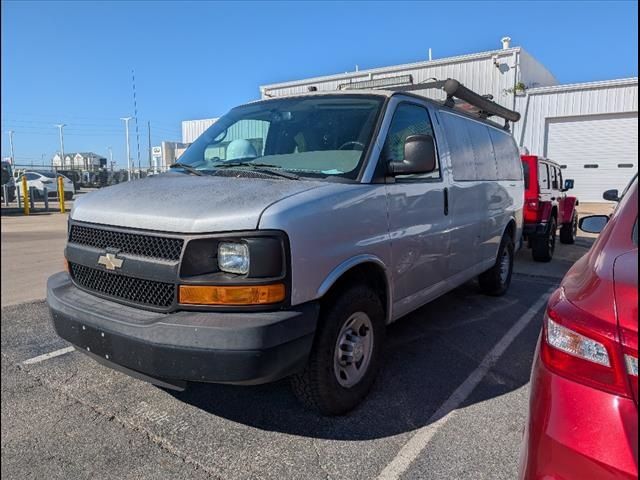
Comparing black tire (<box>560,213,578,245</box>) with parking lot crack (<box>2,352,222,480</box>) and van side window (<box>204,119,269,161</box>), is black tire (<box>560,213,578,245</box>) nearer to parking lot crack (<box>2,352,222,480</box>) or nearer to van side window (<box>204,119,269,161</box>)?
van side window (<box>204,119,269,161</box>)

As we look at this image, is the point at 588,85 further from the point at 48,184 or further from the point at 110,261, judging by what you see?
the point at 48,184

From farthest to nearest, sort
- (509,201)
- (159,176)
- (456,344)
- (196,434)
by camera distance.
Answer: (509,201), (456,344), (159,176), (196,434)

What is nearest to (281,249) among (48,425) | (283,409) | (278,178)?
(278,178)

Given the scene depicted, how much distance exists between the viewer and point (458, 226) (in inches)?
172

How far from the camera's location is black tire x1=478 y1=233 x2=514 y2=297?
592 cm

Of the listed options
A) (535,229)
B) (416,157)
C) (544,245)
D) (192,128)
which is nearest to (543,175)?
(535,229)

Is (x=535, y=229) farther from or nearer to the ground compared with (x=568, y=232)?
Answer: farther from the ground

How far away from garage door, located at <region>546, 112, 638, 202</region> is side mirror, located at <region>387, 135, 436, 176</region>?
1871 cm

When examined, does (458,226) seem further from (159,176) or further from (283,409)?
(159,176)

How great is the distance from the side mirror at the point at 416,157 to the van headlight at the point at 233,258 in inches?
52.6

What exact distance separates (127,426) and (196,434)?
424mm

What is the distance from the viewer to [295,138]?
364 centimetres

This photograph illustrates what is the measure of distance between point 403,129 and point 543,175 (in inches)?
A: 255

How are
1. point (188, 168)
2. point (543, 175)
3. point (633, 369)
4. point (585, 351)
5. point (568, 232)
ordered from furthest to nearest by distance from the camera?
point (568, 232) < point (543, 175) < point (188, 168) < point (585, 351) < point (633, 369)
